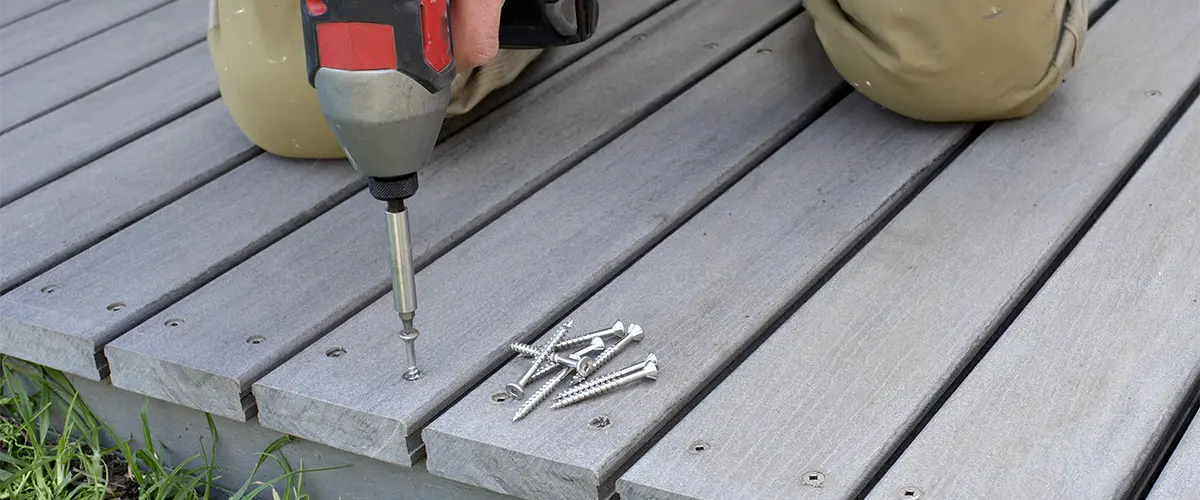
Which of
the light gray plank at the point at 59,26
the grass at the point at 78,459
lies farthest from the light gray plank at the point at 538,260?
the light gray plank at the point at 59,26

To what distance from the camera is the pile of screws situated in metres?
1.28

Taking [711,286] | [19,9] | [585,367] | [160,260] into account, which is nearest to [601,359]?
[585,367]

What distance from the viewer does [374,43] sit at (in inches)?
42.5

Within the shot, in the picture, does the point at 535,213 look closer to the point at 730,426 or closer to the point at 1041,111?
the point at 730,426

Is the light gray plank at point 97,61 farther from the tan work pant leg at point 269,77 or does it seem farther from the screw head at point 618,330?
the screw head at point 618,330

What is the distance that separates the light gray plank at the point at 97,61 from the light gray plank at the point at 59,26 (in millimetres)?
29

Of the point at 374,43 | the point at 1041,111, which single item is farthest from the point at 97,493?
the point at 1041,111

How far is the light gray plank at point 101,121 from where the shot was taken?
1836 mm

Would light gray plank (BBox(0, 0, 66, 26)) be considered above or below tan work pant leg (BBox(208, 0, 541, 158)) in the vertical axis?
below

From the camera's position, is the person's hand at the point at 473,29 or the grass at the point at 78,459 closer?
the person's hand at the point at 473,29

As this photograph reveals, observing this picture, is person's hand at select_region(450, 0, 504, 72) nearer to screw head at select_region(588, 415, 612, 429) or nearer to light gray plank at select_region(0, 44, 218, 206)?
screw head at select_region(588, 415, 612, 429)

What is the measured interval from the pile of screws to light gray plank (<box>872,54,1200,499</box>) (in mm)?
267

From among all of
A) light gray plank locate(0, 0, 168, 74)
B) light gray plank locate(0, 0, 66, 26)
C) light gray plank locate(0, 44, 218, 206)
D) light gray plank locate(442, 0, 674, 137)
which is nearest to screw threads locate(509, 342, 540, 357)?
light gray plank locate(442, 0, 674, 137)

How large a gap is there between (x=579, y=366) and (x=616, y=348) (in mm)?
48
